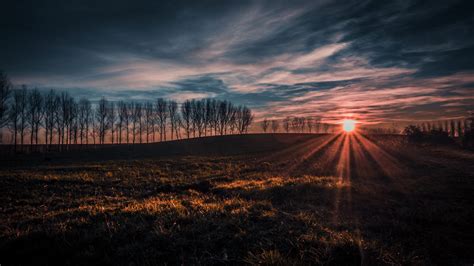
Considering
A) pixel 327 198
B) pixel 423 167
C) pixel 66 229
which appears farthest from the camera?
pixel 423 167

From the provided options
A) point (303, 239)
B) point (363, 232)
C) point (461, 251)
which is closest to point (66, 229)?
point (303, 239)

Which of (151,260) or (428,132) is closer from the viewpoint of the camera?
(151,260)

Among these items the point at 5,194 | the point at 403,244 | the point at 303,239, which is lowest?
the point at 5,194

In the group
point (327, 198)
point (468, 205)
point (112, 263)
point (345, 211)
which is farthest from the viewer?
point (327, 198)

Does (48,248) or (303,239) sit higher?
(303,239)

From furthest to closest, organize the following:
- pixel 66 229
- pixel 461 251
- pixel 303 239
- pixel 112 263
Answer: pixel 66 229, pixel 461 251, pixel 303 239, pixel 112 263

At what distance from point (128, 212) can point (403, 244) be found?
7.16 metres

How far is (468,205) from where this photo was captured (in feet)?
27.4

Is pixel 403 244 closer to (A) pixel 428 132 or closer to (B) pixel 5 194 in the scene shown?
(B) pixel 5 194

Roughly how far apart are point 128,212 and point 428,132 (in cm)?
5768

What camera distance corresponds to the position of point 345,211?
24.6ft

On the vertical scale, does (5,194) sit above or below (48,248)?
below

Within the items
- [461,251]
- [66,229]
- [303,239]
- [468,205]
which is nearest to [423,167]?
[468,205]

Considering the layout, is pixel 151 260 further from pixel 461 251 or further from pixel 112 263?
pixel 461 251
